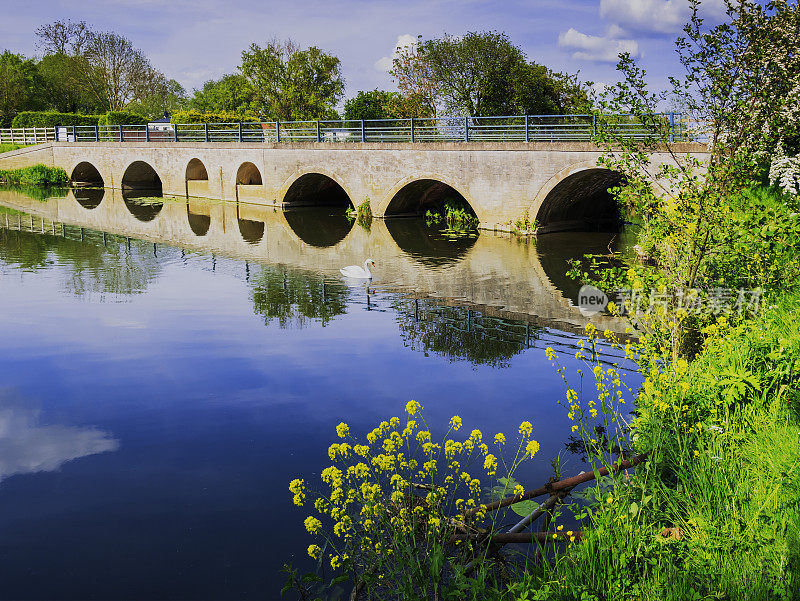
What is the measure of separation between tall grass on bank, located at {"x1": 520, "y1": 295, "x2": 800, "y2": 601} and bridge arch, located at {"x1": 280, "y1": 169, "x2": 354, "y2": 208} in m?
21.4

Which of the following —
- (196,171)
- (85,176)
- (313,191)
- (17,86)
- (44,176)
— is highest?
(17,86)

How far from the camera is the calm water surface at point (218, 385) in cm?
534

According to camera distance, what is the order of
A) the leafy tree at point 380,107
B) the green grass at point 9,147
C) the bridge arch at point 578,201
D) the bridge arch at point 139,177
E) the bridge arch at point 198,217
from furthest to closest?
the green grass at point 9,147
the bridge arch at point 139,177
the leafy tree at point 380,107
the bridge arch at point 198,217
the bridge arch at point 578,201

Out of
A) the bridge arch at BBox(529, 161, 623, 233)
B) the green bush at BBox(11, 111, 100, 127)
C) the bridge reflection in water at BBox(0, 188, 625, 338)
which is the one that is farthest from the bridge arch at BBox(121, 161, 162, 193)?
the bridge arch at BBox(529, 161, 623, 233)

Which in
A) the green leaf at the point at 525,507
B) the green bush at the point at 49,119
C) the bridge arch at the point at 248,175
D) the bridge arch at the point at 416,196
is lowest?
the green leaf at the point at 525,507

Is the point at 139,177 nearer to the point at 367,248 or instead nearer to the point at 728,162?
the point at 367,248

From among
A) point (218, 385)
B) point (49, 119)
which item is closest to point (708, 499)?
point (218, 385)

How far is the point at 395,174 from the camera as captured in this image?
23859 millimetres

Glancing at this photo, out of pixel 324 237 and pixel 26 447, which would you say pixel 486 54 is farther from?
pixel 26 447

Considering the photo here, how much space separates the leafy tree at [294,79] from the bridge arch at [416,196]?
19534mm

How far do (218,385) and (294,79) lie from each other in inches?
1530

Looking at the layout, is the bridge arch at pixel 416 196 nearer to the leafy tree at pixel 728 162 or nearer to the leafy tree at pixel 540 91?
the leafy tree at pixel 540 91

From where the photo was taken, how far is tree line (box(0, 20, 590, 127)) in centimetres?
3403

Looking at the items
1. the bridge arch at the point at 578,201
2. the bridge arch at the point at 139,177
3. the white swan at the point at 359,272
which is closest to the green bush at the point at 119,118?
the bridge arch at the point at 139,177
